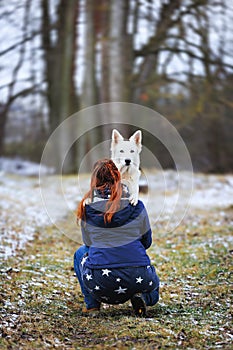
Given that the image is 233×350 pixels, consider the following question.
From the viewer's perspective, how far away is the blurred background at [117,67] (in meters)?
16.5

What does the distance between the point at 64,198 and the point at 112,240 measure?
25.5 feet

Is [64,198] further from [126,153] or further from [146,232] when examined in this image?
[146,232]

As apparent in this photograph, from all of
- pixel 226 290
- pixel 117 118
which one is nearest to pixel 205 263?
pixel 226 290

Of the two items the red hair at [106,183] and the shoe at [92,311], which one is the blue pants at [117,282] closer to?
the shoe at [92,311]

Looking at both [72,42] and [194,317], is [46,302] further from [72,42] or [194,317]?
[72,42]

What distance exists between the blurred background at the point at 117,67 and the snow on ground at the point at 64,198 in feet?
6.66

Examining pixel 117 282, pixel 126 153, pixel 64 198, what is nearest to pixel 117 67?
pixel 64 198

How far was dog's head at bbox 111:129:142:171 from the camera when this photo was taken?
246 inches

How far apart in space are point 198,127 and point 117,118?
6.07 meters

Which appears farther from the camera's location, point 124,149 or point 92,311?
point 124,149

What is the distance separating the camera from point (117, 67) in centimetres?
1588

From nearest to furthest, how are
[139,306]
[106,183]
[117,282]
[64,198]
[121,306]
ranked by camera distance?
[117,282], [106,183], [139,306], [121,306], [64,198]

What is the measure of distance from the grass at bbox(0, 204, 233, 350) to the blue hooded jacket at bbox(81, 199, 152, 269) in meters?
0.60

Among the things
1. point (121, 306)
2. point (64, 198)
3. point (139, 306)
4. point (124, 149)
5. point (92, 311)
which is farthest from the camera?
point (64, 198)
